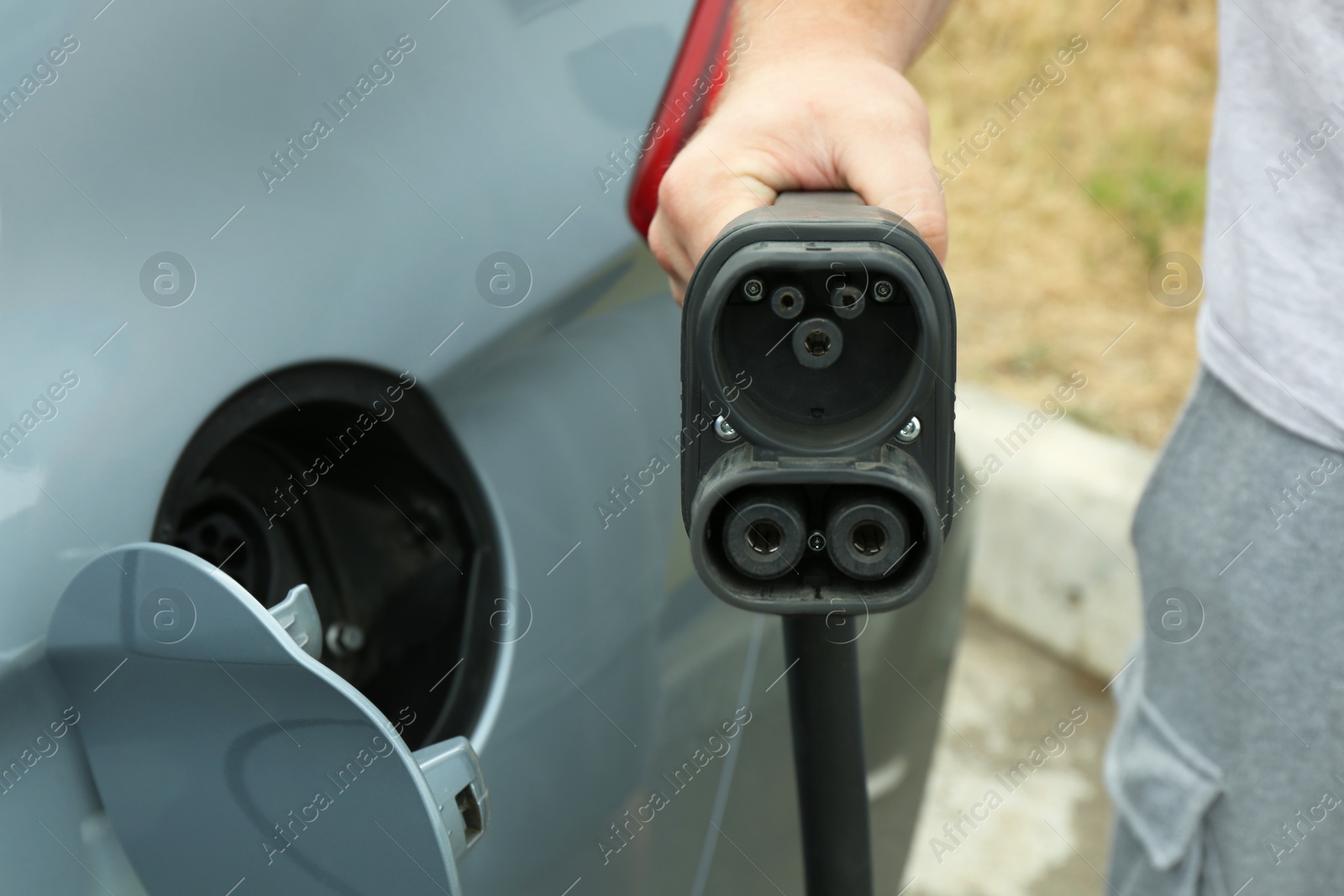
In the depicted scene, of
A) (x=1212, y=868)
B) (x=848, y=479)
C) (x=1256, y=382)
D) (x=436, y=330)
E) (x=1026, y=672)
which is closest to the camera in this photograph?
(x=848, y=479)

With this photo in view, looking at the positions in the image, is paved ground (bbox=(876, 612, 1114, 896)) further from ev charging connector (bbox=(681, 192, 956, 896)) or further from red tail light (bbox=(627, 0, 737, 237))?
ev charging connector (bbox=(681, 192, 956, 896))

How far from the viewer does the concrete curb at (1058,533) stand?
2.93 m

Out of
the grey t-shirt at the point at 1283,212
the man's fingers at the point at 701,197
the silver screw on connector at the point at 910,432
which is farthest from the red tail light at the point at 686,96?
the grey t-shirt at the point at 1283,212

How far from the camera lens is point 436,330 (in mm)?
944

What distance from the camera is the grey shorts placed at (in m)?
1.23

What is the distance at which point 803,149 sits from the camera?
2.94 ft

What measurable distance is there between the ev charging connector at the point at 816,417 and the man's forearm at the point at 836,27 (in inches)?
11.0

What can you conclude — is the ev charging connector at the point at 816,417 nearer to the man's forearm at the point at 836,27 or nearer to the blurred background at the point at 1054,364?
the man's forearm at the point at 836,27

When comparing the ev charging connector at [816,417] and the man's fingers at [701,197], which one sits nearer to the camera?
the ev charging connector at [816,417]

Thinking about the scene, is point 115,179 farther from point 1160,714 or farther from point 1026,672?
point 1026,672

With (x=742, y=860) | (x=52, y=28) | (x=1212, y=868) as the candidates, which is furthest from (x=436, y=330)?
(x=1212, y=868)

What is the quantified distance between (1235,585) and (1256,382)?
21 centimetres

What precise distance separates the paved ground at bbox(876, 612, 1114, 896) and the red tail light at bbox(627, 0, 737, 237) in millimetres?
1535

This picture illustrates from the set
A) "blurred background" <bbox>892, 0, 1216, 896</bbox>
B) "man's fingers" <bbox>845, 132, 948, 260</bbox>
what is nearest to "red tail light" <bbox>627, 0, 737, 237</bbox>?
"man's fingers" <bbox>845, 132, 948, 260</bbox>
